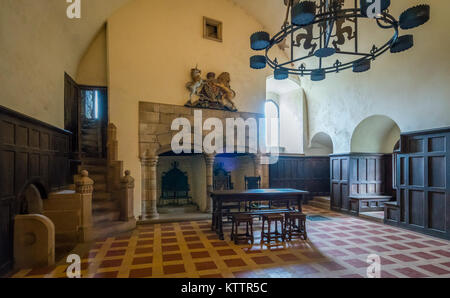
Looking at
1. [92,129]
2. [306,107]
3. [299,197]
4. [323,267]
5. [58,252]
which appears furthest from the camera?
[306,107]

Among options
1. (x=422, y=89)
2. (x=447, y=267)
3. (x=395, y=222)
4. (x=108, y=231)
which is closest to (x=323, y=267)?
(x=447, y=267)

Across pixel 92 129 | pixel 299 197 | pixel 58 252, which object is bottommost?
pixel 58 252

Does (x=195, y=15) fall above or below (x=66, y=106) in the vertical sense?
above

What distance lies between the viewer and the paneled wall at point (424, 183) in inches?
190

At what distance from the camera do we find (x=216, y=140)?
715 centimetres

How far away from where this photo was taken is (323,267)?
3.41 m

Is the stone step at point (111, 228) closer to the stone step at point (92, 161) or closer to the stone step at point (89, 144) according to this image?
the stone step at point (92, 161)

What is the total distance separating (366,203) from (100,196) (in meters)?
6.98

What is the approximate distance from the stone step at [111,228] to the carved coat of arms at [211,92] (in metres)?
3.45

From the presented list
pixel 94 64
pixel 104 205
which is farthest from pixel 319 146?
pixel 94 64

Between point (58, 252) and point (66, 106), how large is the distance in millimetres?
3419

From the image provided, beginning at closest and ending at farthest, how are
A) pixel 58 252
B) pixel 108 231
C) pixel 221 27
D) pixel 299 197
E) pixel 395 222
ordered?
1. pixel 58 252
2. pixel 108 231
3. pixel 299 197
4. pixel 395 222
5. pixel 221 27

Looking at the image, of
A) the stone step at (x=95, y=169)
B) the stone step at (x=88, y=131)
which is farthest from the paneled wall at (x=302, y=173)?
the stone step at (x=88, y=131)

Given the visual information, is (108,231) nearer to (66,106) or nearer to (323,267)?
(66,106)
